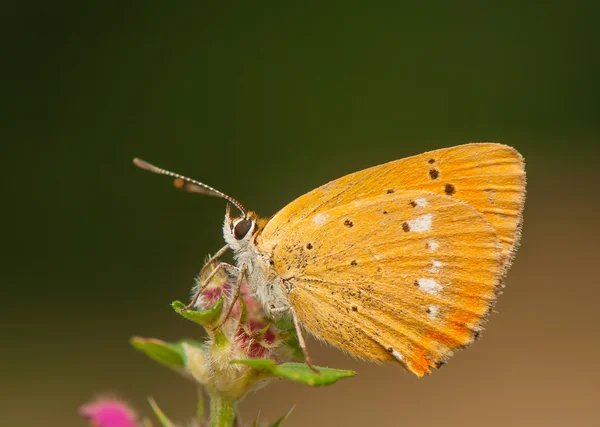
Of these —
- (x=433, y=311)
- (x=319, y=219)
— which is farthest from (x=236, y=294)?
(x=433, y=311)

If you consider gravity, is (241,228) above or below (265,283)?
above

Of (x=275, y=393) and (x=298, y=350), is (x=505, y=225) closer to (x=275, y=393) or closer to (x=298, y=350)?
(x=298, y=350)

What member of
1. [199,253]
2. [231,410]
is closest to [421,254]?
[231,410]

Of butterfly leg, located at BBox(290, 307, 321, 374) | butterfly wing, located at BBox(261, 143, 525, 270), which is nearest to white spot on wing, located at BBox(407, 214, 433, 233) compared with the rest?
butterfly wing, located at BBox(261, 143, 525, 270)

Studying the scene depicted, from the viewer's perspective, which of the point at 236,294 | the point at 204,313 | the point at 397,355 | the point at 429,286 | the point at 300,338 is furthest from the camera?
the point at 429,286

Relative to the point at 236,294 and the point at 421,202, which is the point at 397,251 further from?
the point at 236,294

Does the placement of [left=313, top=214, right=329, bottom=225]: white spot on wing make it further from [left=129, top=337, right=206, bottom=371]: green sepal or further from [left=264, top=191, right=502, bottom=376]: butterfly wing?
[left=129, top=337, right=206, bottom=371]: green sepal

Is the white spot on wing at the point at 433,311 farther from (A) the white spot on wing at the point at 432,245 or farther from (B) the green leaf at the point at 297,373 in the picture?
(B) the green leaf at the point at 297,373
